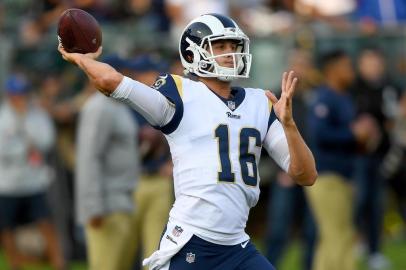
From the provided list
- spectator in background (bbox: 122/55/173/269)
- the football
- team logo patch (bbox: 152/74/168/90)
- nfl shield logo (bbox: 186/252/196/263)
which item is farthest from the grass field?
the football

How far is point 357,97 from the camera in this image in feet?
39.2

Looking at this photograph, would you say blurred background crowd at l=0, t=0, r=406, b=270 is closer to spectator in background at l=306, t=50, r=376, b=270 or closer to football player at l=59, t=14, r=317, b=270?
spectator in background at l=306, t=50, r=376, b=270

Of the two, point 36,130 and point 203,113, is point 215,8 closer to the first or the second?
point 36,130

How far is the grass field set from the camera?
11.9m

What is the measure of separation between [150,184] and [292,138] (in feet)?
10.9

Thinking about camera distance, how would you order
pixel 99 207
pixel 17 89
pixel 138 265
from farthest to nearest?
pixel 17 89
pixel 138 265
pixel 99 207

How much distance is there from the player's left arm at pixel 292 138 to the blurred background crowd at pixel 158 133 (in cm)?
256

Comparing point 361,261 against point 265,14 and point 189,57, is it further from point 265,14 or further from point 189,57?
point 189,57

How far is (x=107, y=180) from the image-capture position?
27.5 ft

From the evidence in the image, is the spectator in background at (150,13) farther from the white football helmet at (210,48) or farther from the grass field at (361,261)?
the white football helmet at (210,48)

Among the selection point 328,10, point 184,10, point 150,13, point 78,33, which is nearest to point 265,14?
point 328,10

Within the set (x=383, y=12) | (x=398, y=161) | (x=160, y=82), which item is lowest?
(x=398, y=161)

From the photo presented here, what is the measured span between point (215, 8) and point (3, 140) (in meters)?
4.13

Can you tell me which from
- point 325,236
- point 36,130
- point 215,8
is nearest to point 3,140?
point 36,130
